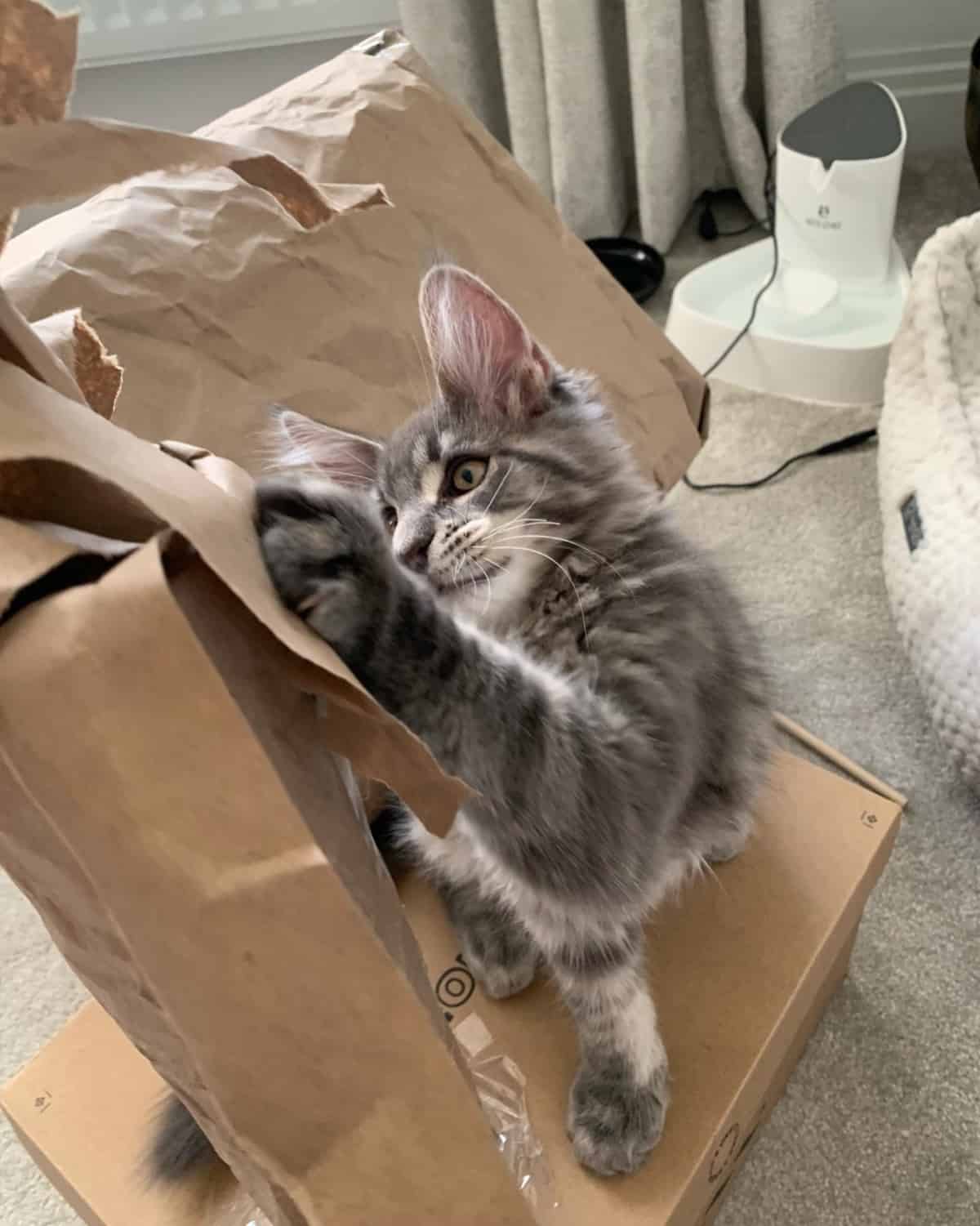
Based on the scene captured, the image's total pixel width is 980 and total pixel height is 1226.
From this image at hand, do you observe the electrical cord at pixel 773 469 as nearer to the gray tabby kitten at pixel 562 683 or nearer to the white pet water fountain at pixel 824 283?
the white pet water fountain at pixel 824 283

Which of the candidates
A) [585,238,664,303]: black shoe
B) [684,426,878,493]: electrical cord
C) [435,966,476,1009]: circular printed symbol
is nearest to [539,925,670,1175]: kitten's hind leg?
[435,966,476,1009]: circular printed symbol

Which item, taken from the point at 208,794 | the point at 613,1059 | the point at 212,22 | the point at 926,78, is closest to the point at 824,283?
the point at 926,78

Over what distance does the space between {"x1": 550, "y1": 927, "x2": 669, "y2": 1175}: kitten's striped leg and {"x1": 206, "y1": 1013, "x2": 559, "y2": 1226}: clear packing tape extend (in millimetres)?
38

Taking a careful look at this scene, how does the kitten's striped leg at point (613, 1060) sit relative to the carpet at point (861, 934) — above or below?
above

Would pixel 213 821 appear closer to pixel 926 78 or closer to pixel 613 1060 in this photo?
pixel 613 1060

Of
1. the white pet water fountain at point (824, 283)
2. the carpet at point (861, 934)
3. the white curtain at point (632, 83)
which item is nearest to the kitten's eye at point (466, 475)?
the carpet at point (861, 934)

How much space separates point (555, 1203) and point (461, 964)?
0.22 meters

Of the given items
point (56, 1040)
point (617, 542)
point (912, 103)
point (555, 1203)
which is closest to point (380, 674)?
point (617, 542)

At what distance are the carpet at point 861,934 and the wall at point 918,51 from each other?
95 cm

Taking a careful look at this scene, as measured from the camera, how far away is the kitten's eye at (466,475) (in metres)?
0.83

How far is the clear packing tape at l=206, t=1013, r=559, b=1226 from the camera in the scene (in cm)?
81

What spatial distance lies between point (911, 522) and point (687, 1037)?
78 centimetres

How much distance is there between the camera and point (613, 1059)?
815 millimetres

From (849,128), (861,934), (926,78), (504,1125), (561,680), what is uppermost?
(561,680)
